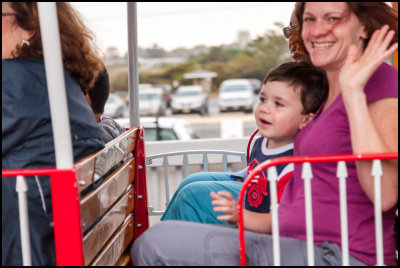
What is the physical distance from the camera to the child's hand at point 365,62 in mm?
1697

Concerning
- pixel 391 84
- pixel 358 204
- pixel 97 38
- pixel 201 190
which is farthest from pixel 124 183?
pixel 391 84

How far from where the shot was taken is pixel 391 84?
178 centimetres

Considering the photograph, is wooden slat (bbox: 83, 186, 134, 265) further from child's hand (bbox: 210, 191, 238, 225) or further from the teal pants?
child's hand (bbox: 210, 191, 238, 225)

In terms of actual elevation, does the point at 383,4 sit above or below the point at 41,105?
above

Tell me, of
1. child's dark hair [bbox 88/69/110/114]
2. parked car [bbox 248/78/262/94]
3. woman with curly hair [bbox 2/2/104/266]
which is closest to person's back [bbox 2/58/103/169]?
woman with curly hair [bbox 2/2/104/266]

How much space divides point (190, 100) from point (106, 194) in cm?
3238

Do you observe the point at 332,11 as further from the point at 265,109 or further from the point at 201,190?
the point at 201,190

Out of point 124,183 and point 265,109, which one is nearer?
point 265,109

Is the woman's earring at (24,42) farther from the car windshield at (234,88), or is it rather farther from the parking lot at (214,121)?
the car windshield at (234,88)

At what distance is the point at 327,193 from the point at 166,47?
A: 33411mm

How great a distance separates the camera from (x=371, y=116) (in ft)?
5.77

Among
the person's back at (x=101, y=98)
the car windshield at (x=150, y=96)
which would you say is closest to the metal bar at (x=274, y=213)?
the person's back at (x=101, y=98)

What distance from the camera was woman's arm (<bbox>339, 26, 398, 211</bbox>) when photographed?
1.67m

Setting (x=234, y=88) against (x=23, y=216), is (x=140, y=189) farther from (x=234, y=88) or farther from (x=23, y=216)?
(x=234, y=88)
